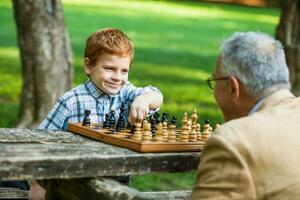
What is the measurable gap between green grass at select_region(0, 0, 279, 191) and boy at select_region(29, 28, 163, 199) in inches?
44.5

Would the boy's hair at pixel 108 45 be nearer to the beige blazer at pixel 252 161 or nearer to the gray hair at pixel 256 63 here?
the gray hair at pixel 256 63

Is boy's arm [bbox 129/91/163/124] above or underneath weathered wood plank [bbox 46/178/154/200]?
above

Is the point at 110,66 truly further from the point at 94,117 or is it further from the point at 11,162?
the point at 11,162

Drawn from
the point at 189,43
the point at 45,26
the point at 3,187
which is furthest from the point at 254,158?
the point at 189,43

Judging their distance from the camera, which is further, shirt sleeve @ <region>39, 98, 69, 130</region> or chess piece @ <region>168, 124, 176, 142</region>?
shirt sleeve @ <region>39, 98, 69, 130</region>

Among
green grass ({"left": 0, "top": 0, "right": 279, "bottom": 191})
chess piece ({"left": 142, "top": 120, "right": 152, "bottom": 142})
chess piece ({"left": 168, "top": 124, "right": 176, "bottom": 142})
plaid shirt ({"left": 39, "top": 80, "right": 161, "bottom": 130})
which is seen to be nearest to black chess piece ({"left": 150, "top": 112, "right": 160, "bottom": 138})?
chess piece ({"left": 168, "top": 124, "right": 176, "bottom": 142})

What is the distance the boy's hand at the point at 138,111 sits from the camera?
4.66m

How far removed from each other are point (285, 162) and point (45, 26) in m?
5.91

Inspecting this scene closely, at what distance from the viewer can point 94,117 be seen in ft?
16.6

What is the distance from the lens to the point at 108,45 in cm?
494

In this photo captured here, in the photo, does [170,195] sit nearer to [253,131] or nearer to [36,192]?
[36,192]

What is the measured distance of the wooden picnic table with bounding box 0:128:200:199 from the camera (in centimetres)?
361

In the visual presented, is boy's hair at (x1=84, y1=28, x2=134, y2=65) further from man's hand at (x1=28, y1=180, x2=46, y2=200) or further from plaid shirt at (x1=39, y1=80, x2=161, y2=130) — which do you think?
man's hand at (x1=28, y1=180, x2=46, y2=200)

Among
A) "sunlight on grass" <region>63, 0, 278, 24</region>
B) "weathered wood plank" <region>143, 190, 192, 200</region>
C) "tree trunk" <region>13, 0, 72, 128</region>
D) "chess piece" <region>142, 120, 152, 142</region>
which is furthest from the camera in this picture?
"sunlight on grass" <region>63, 0, 278, 24</region>
